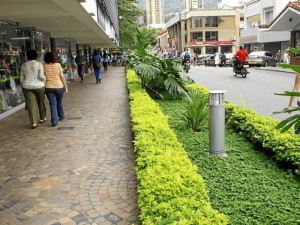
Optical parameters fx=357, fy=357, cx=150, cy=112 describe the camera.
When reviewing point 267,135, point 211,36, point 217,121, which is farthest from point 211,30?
point 217,121

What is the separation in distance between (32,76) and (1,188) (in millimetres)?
3469

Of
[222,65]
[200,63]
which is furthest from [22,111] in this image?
[200,63]

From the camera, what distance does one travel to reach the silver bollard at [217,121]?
4.95 meters

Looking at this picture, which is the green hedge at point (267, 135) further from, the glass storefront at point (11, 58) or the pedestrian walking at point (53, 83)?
the glass storefront at point (11, 58)

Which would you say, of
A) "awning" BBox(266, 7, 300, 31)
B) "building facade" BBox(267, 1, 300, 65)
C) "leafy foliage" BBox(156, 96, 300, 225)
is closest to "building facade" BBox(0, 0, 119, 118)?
"leafy foliage" BBox(156, 96, 300, 225)

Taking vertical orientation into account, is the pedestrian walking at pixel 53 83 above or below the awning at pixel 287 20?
below

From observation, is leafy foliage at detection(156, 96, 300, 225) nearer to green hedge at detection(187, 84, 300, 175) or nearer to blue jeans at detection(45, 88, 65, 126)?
green hedge at detection(187, 84, 300, 175)

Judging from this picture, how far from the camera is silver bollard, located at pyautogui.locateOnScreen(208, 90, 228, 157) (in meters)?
4.95

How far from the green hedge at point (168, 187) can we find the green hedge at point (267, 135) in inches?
49.8

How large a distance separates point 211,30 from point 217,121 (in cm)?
5983

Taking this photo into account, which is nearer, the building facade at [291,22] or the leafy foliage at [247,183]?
the leafy foliage at [247,183]

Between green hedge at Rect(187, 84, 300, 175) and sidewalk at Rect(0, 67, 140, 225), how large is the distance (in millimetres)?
1960

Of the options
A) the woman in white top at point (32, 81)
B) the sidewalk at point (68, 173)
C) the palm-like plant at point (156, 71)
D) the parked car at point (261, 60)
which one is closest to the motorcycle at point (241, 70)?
the palm-like plant at point (156, 71)

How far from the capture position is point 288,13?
2288 centimetres
